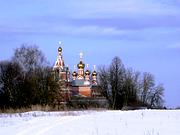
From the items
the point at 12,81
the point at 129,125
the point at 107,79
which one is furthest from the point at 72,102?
the point at 129,125

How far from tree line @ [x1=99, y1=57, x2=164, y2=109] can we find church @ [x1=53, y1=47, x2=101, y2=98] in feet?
10.9

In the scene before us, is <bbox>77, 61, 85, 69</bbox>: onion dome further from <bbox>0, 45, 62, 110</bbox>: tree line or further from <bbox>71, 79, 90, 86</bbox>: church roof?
<bbox>0, 45, 62, 110</bbox>: tree line

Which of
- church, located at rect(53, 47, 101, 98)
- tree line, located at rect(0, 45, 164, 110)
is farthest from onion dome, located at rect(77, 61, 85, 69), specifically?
tree line, located at rect(0, 45, 164, 110)

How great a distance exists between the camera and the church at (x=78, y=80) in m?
101

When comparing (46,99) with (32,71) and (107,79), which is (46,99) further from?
(107,79)

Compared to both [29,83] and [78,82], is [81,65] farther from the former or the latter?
[29,83]

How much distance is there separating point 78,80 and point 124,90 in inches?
532

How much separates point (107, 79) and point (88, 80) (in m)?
A: 9.44

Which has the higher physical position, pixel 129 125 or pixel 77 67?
pixel 77 67

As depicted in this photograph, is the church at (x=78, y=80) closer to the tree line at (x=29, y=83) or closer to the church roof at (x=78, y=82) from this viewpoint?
the church roof at (x=78, y=82)

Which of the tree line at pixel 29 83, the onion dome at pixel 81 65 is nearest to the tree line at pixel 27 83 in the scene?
the tree line at pixel 29 83

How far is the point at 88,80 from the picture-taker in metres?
109

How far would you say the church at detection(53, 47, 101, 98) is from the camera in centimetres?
10112

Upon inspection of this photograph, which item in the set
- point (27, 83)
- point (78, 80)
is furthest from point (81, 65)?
point (27, 83)
